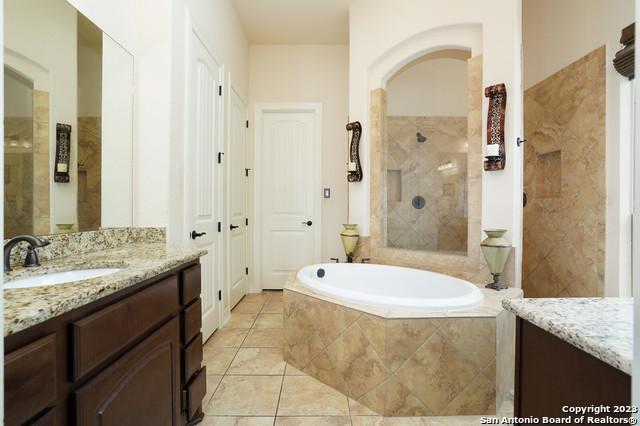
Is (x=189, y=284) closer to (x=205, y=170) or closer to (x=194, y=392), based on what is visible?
(x=194, y=392)

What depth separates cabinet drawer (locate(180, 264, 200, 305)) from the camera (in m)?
1.39

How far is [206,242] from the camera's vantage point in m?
2.56

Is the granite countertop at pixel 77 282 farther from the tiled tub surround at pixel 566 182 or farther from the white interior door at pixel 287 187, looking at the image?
the tiled tub surround at pixel 566 182

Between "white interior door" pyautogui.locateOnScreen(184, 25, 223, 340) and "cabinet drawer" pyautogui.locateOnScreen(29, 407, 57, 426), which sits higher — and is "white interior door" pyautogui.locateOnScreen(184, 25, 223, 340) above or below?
above

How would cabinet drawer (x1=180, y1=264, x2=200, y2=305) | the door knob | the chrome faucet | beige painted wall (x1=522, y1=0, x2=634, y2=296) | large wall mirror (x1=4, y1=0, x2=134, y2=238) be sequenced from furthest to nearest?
the door knob
beige painted wall (x1=522, y1=0, x2=634, y2=296)
cabinet drawer (x1=180, y1=264, x2=200, y2=305)
large wall mirror (x1=4, y1=0, x2=134, y2=238)
the chrome faucet

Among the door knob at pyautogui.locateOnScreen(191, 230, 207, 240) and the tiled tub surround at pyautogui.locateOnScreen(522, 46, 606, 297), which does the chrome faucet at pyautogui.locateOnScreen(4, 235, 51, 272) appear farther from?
the tiled tub surround at pyautogui.locateOnScreen(522, 46, 606, 297)

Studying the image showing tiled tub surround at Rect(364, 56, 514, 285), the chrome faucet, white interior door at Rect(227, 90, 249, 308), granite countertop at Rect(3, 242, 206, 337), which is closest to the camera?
granite countertop at Rect(3, 242, 206, 337)

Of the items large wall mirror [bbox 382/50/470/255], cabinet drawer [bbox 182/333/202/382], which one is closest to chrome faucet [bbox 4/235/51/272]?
cabinet drawer [bbox 182/333/202/382]

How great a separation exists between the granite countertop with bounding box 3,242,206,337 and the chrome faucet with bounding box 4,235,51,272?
3 cm

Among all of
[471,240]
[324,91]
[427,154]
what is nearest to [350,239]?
[471,240]

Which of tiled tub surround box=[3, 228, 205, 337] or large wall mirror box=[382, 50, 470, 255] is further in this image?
large wall mirror box=[382, 50, 470, 255]

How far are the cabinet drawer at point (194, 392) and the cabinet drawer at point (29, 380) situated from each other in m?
0.82

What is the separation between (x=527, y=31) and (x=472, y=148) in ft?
4.88

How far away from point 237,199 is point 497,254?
2607 millimetres
